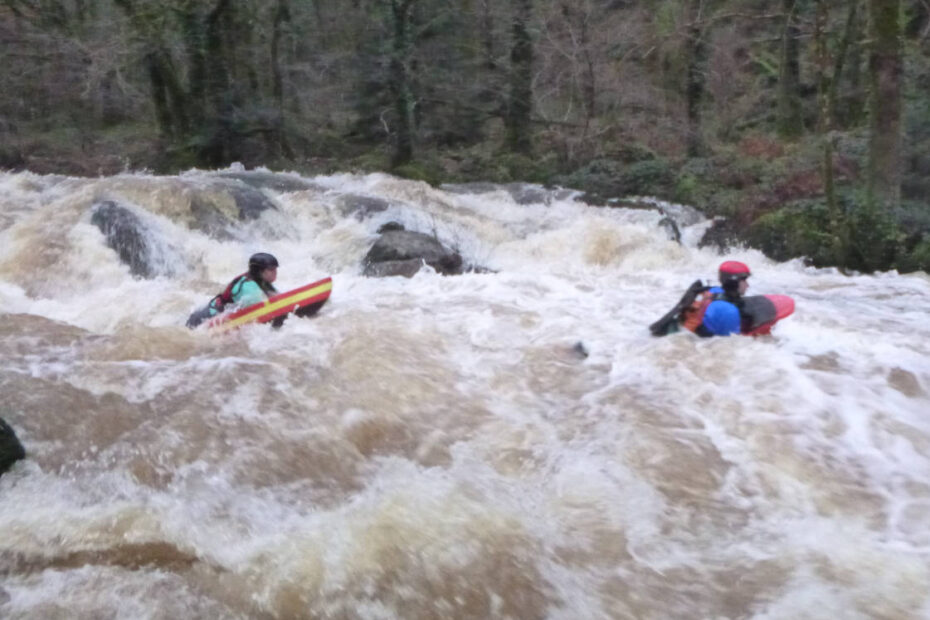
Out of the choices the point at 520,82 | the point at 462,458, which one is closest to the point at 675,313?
the point at 462,458

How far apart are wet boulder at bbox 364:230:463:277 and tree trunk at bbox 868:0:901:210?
554 centimetres

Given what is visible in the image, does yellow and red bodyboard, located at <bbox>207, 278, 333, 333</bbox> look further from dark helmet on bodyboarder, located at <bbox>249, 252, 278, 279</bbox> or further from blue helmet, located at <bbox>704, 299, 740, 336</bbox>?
blue helmet, located at <bbox>704, 299, 740, 336</bbox>

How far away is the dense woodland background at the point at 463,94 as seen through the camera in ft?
49.0

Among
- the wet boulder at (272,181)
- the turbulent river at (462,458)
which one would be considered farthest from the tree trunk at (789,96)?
the wet boulder at (272,181)

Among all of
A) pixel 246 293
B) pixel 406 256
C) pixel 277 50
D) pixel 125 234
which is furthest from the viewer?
pixel 277 50

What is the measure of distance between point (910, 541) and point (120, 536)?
3.84 metres

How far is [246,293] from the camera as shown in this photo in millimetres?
6852

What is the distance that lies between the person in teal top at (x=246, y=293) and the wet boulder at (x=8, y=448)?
94.6 inches

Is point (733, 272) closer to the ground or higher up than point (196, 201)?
higher up

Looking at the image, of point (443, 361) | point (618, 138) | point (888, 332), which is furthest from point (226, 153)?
point (888, 332)

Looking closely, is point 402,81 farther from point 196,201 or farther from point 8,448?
point 8,448

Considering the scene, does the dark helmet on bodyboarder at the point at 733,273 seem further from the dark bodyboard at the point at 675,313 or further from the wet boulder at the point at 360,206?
the wet boulder at the point at 360,206

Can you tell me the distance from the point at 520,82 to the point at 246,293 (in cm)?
1219

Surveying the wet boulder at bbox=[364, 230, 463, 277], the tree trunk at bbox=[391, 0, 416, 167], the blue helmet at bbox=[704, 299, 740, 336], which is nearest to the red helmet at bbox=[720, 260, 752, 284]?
the blue helmet at bbox=[704, 299, 740, 336]
